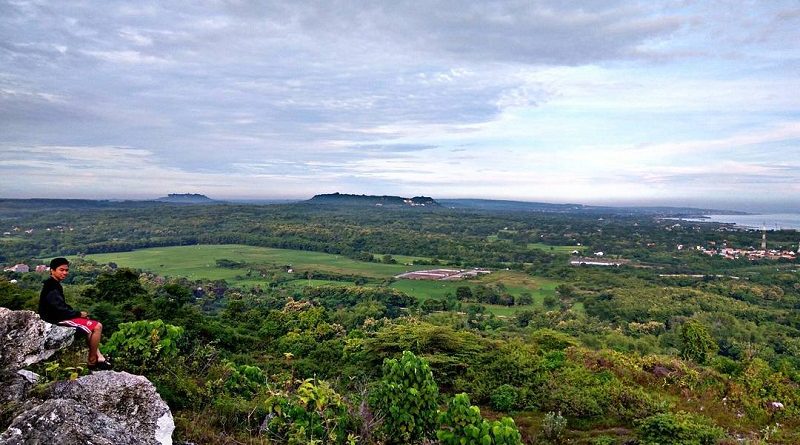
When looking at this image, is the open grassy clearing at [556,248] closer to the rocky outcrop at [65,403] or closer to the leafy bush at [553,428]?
the leafy bush at [553,428]

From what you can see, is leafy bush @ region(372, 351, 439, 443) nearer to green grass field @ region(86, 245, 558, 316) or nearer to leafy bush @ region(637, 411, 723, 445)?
leafy bush @ region(637, 411, 723, 445)

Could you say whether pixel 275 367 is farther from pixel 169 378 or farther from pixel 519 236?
pixel 519 236

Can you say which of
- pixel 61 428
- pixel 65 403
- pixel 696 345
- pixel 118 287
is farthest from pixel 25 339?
pixel 696 345

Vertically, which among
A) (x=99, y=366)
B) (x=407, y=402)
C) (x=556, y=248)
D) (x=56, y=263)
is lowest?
(x=556, y=248)

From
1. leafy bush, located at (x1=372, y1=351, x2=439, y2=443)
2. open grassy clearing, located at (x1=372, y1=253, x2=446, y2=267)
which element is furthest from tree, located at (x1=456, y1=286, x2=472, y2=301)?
leafy bush, located at (x1=372, y1=351, x2=439, y2=443)

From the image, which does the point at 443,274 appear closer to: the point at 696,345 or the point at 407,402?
the point at 696,345

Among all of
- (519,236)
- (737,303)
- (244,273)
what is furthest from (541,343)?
(519,236)
